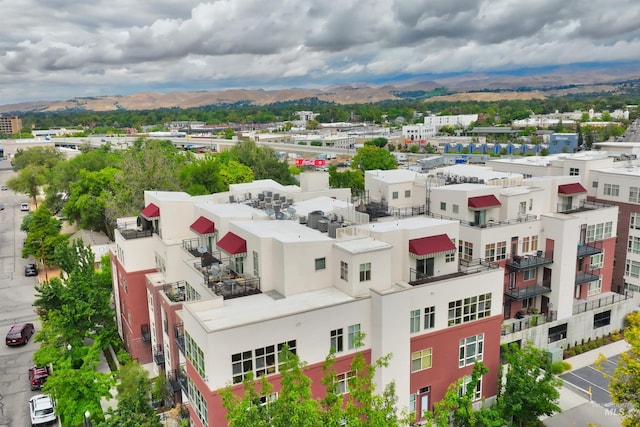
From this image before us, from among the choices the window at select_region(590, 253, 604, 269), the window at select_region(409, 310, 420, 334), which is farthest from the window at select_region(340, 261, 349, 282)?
the window at select_region(590, 253, 604, 269)

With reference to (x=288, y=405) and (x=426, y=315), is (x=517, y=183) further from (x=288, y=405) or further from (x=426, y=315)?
(x=288, y=405)

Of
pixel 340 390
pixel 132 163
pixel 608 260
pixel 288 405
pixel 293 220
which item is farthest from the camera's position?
pixel 132 163

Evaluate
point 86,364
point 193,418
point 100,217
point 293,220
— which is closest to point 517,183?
point 293,220

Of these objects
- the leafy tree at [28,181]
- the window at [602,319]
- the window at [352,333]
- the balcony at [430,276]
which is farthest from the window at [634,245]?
the leafy tree at [28,181]

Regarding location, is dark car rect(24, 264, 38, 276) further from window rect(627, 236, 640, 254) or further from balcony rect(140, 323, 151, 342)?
window rect(627, 236, 640, 254)

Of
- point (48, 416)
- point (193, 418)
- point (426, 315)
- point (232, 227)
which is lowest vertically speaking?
point (48, 416)

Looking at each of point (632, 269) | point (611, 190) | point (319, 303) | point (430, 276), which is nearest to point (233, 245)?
point (319, 303)
